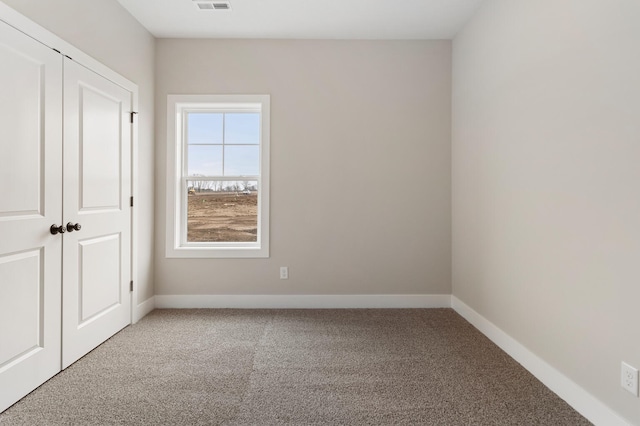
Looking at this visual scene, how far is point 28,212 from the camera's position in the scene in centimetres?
214

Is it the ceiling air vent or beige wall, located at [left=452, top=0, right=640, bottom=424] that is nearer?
beige wall, located at [left=452, top=0, right=640, bottom=424]

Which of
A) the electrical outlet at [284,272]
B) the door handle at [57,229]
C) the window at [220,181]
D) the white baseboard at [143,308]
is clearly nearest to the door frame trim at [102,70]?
the white baseboard at [143,308]

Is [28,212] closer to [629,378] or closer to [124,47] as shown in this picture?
[124,47]

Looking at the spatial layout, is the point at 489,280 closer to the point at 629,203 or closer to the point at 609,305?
the point at 609,305

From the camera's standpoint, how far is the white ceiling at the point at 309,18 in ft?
10.3

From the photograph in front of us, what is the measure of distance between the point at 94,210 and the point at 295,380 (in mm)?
1954

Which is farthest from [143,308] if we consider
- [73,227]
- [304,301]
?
[304,301]

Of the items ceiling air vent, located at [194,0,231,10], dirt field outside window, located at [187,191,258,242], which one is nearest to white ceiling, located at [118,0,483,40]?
ceiling air vent, located at [194,0,231,10]

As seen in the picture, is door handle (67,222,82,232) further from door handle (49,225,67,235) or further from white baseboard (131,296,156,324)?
white baseboard (131,296,156,324)

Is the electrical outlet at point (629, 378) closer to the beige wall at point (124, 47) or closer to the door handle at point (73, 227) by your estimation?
the door handle at point (73, 227)

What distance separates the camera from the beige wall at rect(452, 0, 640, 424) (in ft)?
5.65

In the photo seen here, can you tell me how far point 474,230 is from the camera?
332cm

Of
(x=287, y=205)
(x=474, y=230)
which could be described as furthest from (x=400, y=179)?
(x=287, y=205)

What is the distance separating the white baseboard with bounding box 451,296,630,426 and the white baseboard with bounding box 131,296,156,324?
310 centimetres
